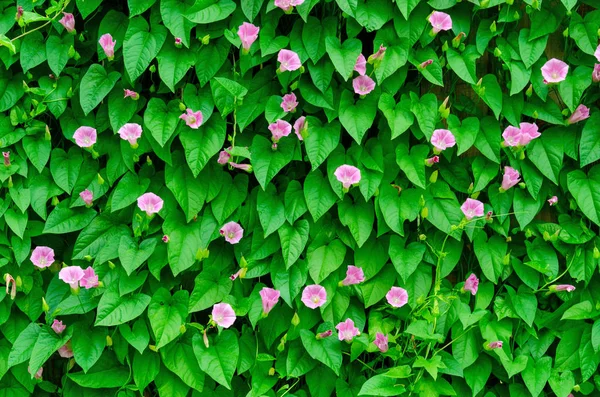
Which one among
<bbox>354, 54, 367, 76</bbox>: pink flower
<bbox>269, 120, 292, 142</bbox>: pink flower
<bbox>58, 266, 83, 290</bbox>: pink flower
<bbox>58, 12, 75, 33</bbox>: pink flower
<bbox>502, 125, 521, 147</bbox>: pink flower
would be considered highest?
<bbox>58, 12, 75, 33</bbox>: pink flower

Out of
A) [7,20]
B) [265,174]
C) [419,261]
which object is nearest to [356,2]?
[265,174]

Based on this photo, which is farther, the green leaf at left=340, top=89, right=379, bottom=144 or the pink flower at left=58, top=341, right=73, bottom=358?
the pink flower at left=58, top=341, right=73, bottom=358

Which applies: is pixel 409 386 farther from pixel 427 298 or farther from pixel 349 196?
pixel 349 196

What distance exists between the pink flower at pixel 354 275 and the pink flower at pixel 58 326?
0.99 m

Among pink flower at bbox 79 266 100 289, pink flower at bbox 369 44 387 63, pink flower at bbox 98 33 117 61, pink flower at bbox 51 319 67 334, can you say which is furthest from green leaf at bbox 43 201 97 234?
pink flower at bbox 369 44 387 63

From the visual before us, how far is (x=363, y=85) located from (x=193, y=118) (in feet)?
1.89

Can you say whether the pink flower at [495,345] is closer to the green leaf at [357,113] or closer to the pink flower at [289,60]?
the green leaf at [357,113]

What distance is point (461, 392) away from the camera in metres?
2.67

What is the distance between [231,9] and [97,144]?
0.68 m

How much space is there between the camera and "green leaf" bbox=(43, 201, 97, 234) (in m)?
2.58

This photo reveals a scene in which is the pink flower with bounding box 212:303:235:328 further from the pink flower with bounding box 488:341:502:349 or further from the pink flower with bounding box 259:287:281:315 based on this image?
the pink flower with bounding box 488:341:502:349

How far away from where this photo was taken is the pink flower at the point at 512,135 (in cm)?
253

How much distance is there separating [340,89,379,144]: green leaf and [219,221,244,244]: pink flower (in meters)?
0.50

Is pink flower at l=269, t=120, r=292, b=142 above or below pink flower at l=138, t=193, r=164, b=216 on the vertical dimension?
above
